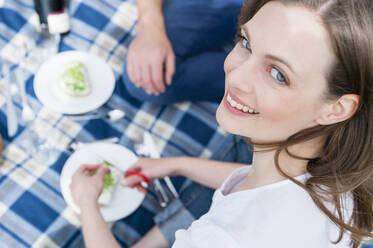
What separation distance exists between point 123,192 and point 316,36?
0.68 m

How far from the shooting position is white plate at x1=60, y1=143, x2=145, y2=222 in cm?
97

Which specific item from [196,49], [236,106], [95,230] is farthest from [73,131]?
[236,106]

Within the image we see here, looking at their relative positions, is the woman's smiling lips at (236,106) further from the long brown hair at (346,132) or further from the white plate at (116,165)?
the white plate at (116,165)

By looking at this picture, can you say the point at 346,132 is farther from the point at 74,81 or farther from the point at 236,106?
the point at 74,81

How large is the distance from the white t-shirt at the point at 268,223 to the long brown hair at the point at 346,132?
0.02 metres

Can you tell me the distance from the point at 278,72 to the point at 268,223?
269 millimetres

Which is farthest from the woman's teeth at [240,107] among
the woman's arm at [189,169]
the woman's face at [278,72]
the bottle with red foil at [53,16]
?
the bottle with red foil at [53,16]

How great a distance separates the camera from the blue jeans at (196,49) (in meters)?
1.14

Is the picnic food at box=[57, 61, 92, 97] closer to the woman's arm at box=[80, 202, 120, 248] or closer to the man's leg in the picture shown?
the man's leg

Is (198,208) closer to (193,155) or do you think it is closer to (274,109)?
(193,155)

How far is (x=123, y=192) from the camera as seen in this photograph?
1001mm

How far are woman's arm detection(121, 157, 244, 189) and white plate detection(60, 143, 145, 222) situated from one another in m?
0.03

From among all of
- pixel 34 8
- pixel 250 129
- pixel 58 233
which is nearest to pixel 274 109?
pixel 250 129

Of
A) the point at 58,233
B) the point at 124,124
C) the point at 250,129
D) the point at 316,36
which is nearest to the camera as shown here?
the point at 316,36
